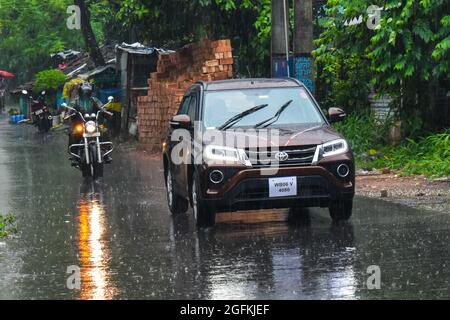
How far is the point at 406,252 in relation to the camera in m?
9.88

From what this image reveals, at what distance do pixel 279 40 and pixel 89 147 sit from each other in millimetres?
4259

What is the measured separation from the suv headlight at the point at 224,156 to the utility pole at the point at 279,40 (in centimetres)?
828

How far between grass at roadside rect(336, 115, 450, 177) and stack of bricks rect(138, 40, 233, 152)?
3.25 m

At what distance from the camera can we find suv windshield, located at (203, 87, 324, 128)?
1255cm

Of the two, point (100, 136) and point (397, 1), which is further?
point (100, 136)

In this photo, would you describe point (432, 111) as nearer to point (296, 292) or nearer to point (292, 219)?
point (292, 219)

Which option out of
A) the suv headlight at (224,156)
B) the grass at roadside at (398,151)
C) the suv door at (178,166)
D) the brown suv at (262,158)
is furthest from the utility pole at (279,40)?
the suv headlight at (224,156)

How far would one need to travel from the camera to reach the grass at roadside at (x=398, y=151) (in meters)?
17.6

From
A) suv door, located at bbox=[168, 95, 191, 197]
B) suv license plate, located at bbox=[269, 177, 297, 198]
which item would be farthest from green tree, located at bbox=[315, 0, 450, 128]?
suv license plate, located at bbox=[269, 177, 297, 198]

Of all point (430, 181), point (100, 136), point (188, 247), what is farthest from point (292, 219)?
point (100, 136)

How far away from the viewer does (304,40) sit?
777 inches

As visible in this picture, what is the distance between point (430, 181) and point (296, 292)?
8707mm

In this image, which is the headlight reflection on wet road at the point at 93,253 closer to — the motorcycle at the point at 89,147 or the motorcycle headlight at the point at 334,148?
the motorcycle headlight at the point at 334,148
